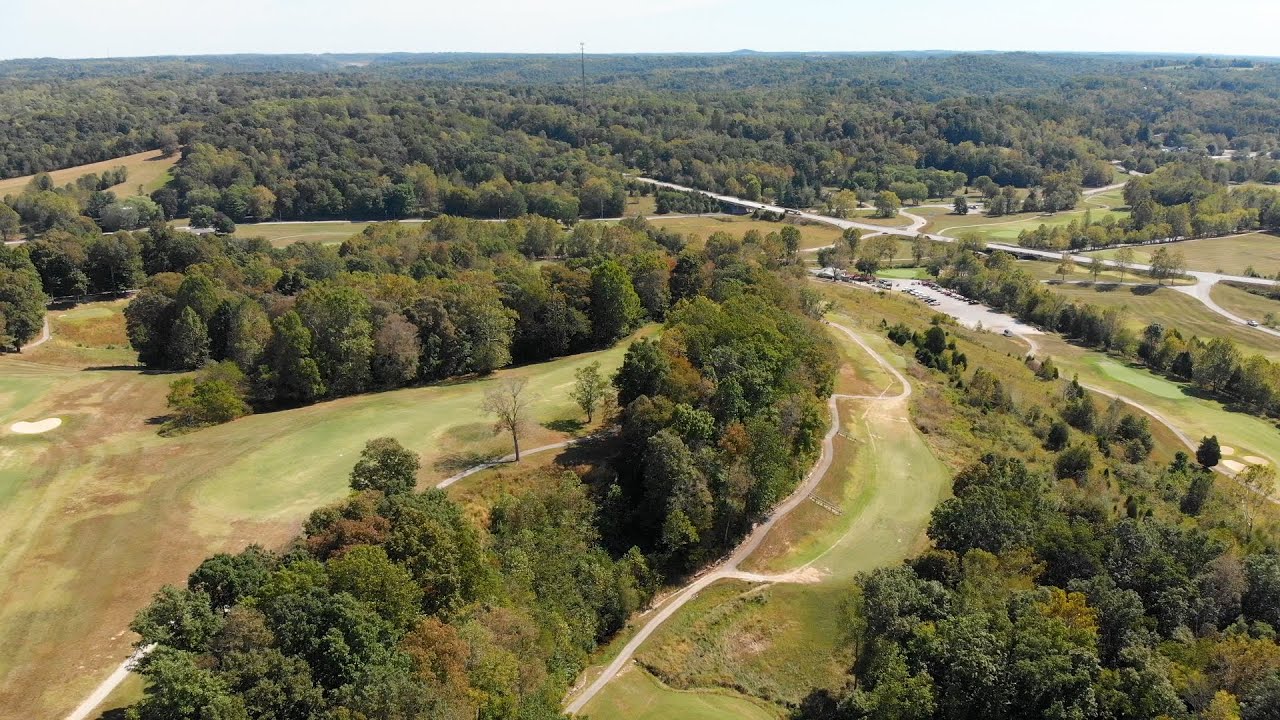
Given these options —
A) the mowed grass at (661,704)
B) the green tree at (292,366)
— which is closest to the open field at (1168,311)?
the mowed grass at (661,704)

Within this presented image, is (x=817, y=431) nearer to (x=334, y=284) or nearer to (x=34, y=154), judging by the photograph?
(x=334, y=284)

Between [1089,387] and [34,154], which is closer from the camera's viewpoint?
[1089,387]

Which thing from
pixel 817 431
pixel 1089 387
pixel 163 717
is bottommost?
pixel 1089 387

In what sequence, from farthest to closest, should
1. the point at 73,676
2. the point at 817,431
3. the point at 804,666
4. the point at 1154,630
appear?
the point at 817,431
the point at 804,666
the point at 1154,630
the point at 73,676

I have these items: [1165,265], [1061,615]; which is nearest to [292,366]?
[1061,615]

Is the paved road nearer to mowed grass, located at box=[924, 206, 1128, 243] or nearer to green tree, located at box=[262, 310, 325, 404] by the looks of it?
mowed grass, located at box=[924, 206, 1128, 243]

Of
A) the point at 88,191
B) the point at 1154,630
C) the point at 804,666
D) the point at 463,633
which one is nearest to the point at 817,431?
the point at 804,666

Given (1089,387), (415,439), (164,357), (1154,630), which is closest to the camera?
(1154,630)

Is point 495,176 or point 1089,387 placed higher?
point 495,176
